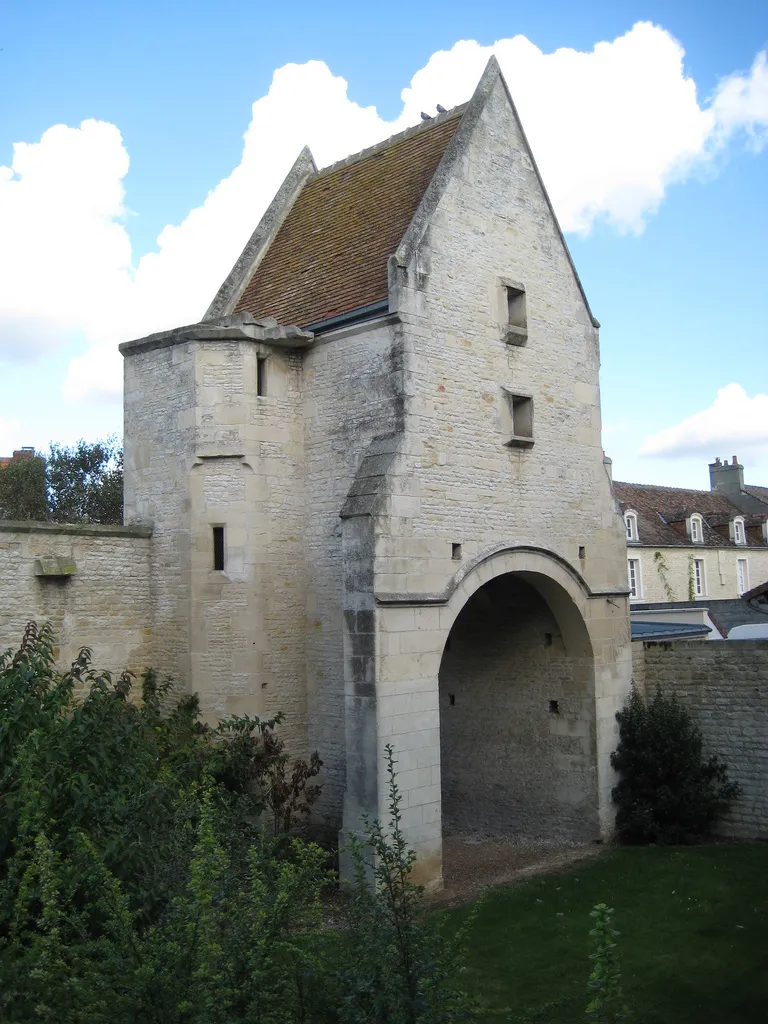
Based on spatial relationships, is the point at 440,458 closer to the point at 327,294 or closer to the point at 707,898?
the point at 327,294

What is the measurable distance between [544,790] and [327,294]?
768 cm

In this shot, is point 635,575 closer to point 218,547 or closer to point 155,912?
point 218,547

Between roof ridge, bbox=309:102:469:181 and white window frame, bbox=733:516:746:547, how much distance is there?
24.9m

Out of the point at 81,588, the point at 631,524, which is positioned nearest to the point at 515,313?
the point at 81,588

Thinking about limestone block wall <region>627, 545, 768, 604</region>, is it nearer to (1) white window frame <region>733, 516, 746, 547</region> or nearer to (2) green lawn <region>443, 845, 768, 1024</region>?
(1) white window frame <region>733, 516, 746, 547</region>

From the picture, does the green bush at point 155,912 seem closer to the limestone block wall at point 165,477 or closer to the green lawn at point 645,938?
the green lawn at point 645,938

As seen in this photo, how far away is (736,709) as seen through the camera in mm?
13359

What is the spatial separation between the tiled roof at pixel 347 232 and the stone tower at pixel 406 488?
0.06 m

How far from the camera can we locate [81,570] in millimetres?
11648

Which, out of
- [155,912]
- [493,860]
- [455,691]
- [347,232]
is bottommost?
[493,860]

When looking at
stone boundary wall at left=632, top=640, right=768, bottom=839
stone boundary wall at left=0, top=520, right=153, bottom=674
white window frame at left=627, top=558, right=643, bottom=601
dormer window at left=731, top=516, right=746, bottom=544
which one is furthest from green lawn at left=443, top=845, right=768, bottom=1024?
dormer window at left=731, top=516, right=746, bottom=544

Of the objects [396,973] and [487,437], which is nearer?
[396,973]

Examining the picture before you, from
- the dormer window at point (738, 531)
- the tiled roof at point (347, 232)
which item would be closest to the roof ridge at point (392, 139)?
the tiled roof at point (347, 232)

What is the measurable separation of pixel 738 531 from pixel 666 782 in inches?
964
